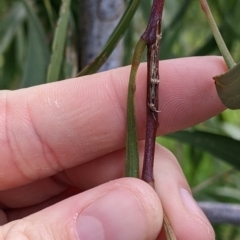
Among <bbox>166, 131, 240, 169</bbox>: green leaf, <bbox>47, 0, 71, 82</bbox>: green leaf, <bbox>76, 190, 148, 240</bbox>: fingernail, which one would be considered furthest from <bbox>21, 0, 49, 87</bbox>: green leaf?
<bbox>76, 190, 148, 240</bbox>: fingernail

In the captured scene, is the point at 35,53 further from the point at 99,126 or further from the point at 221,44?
the point at 221,44

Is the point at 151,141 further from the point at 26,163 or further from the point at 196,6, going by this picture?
the point at 196,6

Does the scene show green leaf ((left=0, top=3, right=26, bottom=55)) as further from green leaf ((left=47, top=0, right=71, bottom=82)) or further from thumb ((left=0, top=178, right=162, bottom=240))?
thumb ((left=0, top=178, right=162, bottom=240))

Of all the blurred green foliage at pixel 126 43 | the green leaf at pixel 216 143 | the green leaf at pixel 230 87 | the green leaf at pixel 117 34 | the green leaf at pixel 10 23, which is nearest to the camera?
the green leaf at pixel 230 87

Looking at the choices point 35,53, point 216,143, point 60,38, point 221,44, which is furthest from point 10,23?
point 221,44

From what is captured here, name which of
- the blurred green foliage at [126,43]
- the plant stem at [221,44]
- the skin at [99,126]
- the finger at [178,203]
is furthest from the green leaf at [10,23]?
the plant stem at [221,44]

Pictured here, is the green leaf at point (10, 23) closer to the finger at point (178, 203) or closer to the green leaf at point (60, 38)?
the green leaf at point (60, 38)
